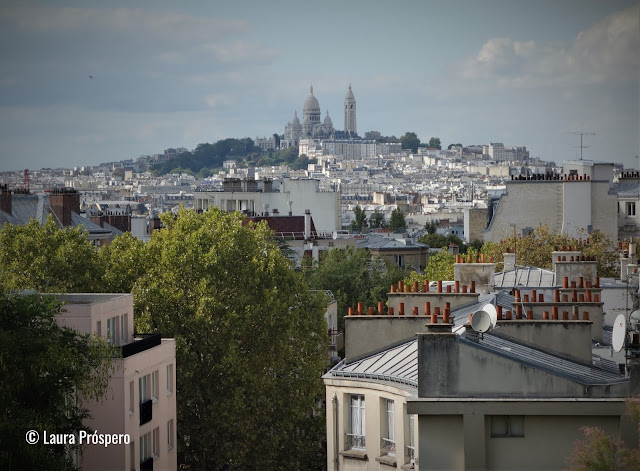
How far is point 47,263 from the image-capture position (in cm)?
3228

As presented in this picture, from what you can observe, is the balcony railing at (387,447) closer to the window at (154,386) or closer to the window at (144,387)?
the window at (144,387)

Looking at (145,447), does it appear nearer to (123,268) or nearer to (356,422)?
(356,422)

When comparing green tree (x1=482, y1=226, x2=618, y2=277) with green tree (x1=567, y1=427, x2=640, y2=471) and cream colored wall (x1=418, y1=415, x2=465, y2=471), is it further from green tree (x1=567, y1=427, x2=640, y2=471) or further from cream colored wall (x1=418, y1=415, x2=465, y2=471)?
green tree (x1=567, y1=427, x2=640, y2=471)

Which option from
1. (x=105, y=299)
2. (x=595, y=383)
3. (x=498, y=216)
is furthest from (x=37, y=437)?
(x=498, y=216)

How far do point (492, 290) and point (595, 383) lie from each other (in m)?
7.47

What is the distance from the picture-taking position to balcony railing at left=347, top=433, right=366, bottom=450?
727 inches

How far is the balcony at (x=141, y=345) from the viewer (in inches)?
936

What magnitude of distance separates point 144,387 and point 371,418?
23.7ft

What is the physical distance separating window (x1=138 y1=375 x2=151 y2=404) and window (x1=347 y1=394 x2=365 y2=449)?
6511 mm

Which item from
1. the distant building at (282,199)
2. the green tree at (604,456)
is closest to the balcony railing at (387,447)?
the green tree at (604,456)

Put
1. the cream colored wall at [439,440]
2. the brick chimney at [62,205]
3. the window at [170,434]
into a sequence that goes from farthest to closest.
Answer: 1. the brick chimney at [62,205]
2. the window at [170,434]
3. the cream colored wall at [439,440]

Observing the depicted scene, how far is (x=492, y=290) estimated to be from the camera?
23.0m

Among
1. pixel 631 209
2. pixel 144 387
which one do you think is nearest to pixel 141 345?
pixel 144 387

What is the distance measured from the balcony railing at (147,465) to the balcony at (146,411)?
61 centimetres
